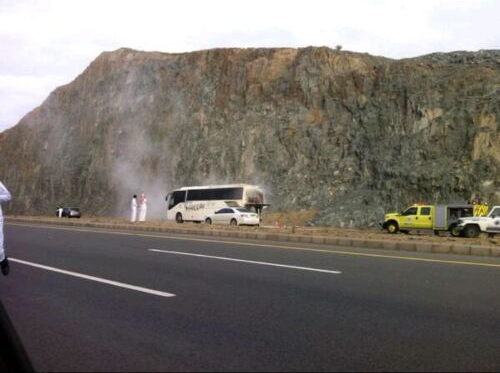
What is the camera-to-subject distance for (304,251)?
12672 mm

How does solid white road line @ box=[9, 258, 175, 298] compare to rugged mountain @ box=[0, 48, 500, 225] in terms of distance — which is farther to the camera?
rugged mountain @ box=[0, 48, 500, 225]

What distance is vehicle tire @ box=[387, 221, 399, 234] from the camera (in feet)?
88.0

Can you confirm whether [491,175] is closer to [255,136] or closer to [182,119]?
[255,136]

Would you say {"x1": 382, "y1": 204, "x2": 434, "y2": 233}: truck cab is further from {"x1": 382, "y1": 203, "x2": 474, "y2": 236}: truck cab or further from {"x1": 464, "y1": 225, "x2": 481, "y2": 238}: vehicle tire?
{"x1": 464, "y1": 225, "x2": 481, "y2": 238}: vehicle tire

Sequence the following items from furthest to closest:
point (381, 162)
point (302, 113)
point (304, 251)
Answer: point (302, 113), point (381, 162), point (304, 251)

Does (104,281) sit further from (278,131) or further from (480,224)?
(278,131)

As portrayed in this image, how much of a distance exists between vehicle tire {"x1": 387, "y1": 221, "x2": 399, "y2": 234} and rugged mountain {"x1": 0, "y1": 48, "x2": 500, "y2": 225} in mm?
4557

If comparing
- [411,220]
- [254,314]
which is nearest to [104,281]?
[254,314]

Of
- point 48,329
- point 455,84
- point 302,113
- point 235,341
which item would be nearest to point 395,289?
point 235,341

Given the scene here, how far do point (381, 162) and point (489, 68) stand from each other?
33.4 ft

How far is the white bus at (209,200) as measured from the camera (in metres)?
35.8

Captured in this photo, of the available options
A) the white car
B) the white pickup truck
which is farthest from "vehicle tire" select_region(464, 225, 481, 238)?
the white car

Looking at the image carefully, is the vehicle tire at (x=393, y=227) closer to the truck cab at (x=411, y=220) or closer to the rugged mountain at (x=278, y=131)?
the truck cab at (x=411, y=220)

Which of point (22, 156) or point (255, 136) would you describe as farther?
point (22, 156)
